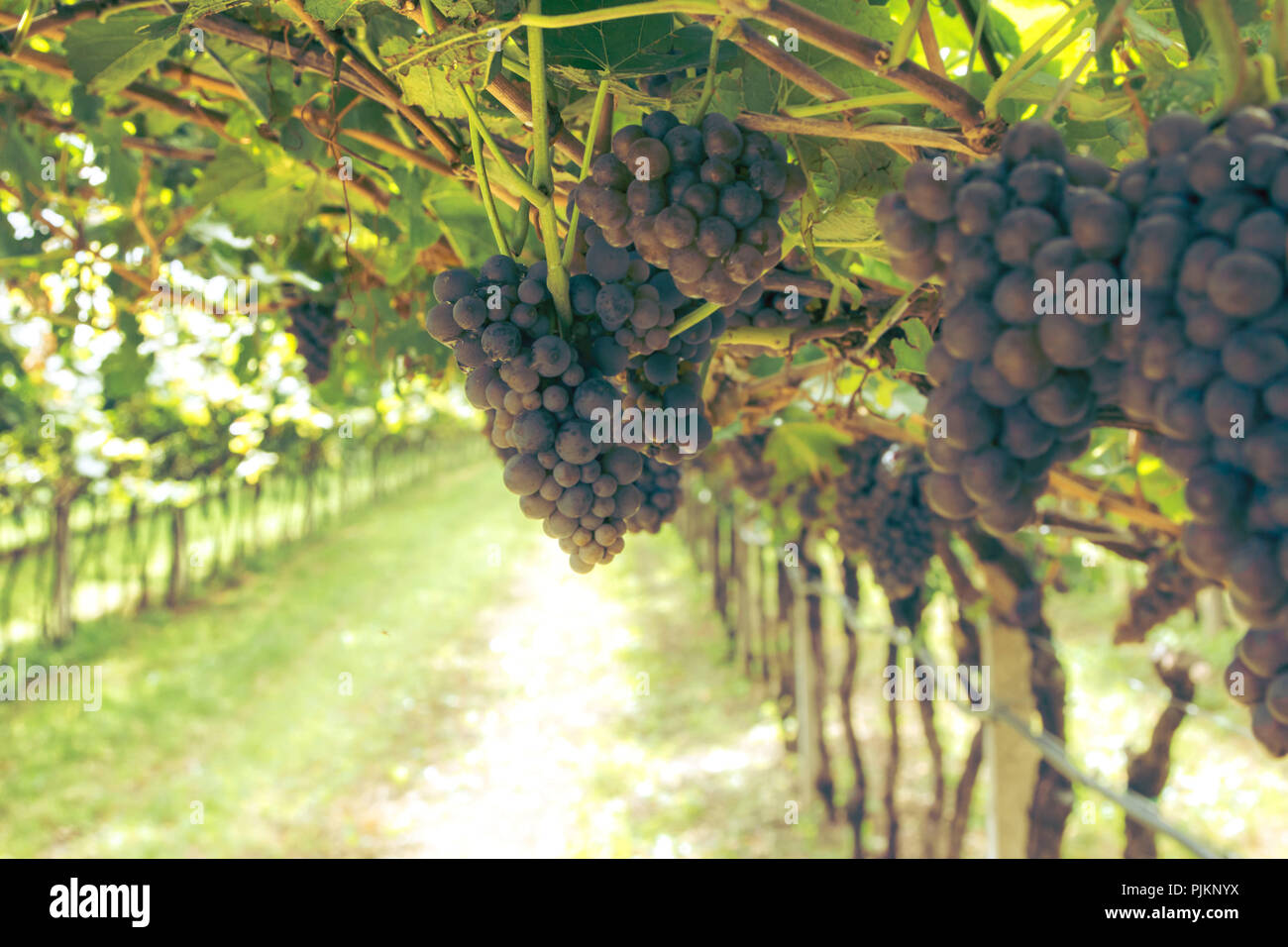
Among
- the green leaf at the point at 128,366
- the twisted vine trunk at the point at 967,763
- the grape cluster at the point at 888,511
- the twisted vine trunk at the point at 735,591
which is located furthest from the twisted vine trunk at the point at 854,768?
the green leaf at the point at 128,366

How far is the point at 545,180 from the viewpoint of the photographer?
0.84 meters

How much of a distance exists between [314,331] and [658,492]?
1.30m

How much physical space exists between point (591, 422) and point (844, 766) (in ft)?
19.3

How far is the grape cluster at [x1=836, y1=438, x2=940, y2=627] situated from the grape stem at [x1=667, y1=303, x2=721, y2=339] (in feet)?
5.86

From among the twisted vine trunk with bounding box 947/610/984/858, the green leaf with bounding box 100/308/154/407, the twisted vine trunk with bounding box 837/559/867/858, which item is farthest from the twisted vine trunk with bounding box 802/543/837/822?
the green leaf with bounding box 100/308/154/407

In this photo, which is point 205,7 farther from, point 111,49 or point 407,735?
point 407,735

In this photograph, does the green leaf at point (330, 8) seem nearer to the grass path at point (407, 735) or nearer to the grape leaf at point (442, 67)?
the grape leaf at point (442, 67)

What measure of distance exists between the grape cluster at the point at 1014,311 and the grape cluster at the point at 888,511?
80.8 inches

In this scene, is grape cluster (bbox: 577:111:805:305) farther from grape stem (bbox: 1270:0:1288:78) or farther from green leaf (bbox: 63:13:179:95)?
green leaf (bbox: 63:13:179:95)

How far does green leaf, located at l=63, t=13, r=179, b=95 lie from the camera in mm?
1205

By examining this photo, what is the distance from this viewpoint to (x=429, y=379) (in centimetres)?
215

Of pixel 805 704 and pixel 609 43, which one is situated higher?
pixel 609 43

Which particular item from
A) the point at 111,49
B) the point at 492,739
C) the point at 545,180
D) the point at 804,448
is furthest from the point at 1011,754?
the point at 492,739
